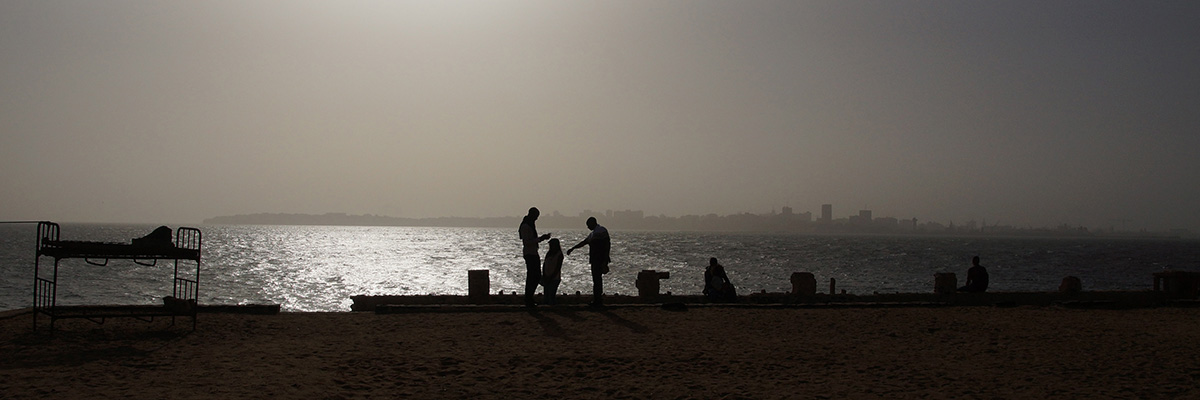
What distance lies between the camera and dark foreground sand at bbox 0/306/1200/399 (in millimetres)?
8328

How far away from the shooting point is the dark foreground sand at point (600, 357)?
8328 millimetres

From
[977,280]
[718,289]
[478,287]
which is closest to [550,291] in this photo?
[478,287]

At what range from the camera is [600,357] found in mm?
10055

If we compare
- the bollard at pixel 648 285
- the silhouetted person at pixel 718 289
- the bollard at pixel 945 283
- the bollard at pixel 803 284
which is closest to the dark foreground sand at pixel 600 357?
the bollard at pixel 648 285

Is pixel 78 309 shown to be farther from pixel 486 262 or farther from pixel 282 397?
pixel 486 262

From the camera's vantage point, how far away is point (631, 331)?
40.2 feet

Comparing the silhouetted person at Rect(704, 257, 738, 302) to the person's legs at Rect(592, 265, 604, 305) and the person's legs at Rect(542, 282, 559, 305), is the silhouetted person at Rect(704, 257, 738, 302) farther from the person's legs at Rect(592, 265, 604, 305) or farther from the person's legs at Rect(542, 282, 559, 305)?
the person's legs at Rect(542, 282, 559, 305)

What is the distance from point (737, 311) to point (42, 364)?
9.96m

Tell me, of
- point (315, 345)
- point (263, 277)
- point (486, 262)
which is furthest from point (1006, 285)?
point (315, 345)

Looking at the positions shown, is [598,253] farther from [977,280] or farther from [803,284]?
[977,280]

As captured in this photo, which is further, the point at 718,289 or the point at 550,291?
the point at 718,289

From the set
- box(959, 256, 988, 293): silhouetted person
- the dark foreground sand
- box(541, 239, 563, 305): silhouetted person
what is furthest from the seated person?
box(959, 256, 988, 293): silhouetted person

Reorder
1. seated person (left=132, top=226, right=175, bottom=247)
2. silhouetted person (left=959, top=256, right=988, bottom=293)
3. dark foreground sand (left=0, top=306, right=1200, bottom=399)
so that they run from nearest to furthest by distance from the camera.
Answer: dark foreground sand (left=0, top=306, right=1200, bottom=399), seated person (left=132, top=226, right=175, bottom=247), silhouetted person (left=959, top=256, right=988, bottom=293)

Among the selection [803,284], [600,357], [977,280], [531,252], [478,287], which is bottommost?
[600,357]
